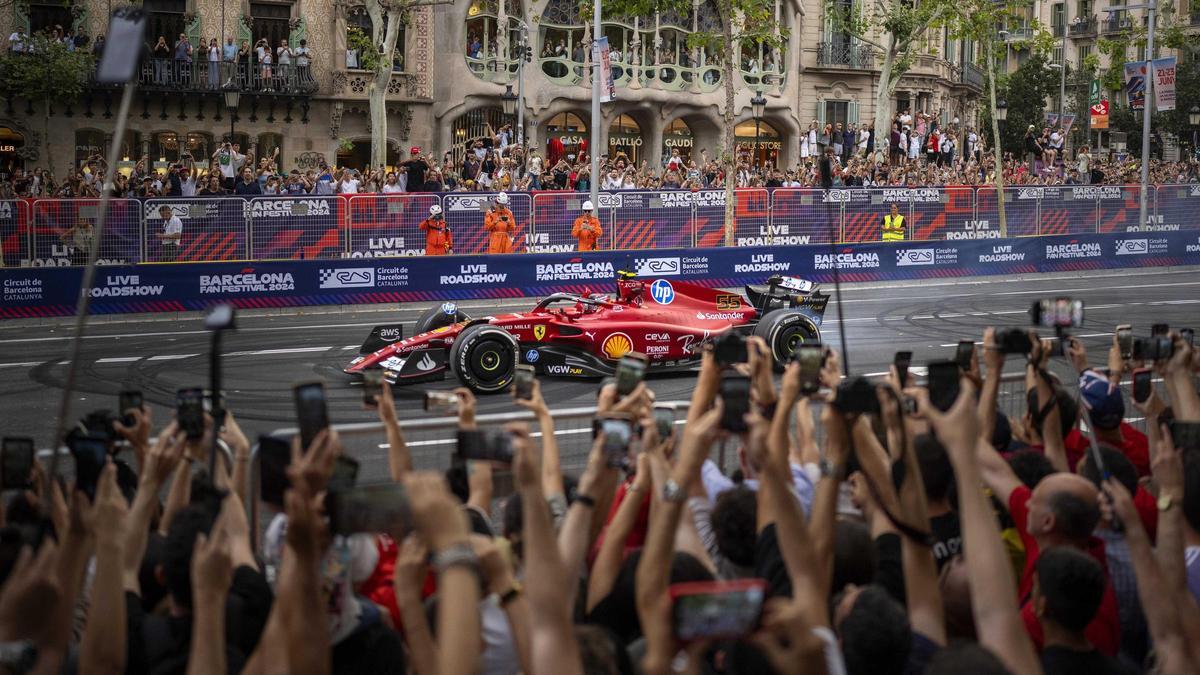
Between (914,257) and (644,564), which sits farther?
(914,257)

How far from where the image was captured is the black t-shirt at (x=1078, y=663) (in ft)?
12.0

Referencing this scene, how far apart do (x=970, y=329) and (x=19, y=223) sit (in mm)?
14296

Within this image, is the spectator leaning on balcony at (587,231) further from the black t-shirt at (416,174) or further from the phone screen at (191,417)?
the phone screen at (191,417)

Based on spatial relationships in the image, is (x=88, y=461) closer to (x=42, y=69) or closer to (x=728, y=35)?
(x=728, y=35)

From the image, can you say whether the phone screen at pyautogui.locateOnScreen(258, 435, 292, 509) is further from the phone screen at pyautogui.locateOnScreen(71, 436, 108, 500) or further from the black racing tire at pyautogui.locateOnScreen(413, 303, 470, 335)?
the black racing tire at pyautogui.locateOnScreen(413, 303, 470, 335)

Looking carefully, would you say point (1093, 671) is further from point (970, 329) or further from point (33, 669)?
point (970, 329)

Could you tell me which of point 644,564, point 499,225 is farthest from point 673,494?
point 499,225

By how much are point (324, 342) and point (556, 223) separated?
27.3 feet

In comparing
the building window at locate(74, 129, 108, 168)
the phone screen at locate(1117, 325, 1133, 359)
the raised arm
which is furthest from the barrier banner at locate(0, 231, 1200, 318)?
the building window at locate(74, 129, 108, 168)

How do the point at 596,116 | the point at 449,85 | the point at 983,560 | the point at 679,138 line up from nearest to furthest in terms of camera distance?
the point at 983,560
the point at 596,116
the point at 449,85
the point at 679,138

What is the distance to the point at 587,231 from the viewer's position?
80.8ft

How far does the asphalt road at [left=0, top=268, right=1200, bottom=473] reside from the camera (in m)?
13.2

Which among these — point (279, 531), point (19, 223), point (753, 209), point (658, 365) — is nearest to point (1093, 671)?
point (279, 531)

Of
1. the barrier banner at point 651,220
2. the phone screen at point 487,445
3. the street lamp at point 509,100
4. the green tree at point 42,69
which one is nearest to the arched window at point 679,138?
the street lamp at point 509,100
